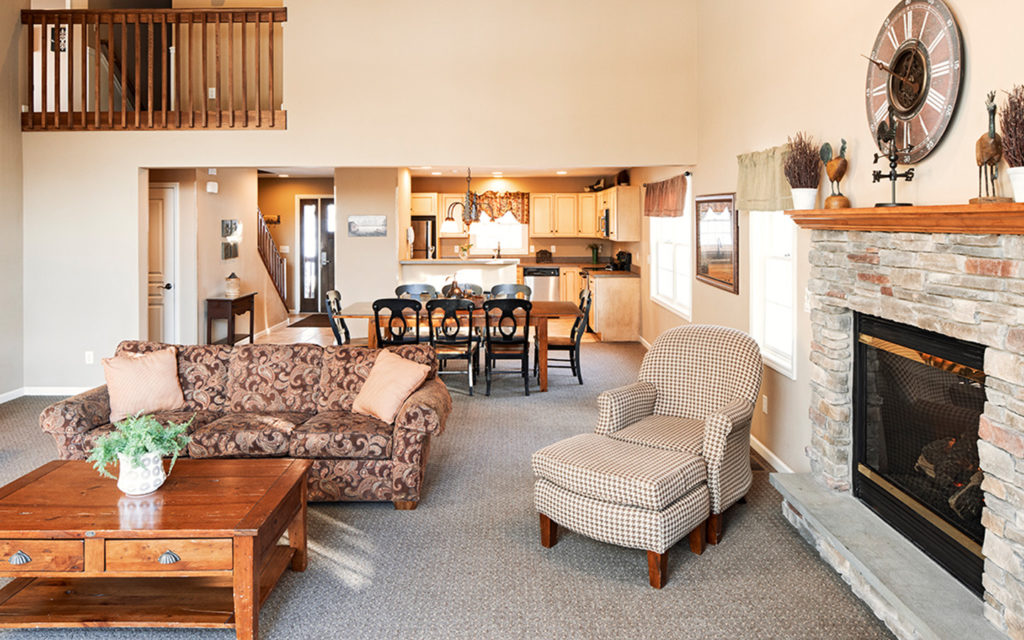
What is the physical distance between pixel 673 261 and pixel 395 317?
3.54 metres

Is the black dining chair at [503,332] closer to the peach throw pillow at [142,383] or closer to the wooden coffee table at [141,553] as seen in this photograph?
the peach throw pillow at [142,383]

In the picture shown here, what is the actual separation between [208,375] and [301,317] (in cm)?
911

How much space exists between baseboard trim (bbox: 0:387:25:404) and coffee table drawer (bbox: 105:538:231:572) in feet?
16.7

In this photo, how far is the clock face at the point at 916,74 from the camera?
2.95 m

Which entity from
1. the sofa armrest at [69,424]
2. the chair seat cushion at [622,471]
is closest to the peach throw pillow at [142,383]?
the sofa armrest at [69,424]

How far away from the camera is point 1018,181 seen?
92.4 inches

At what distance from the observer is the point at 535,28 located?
7.14 metres

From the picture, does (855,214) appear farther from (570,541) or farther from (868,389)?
(570,541)

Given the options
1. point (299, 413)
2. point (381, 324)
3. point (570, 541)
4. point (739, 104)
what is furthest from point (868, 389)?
point (381, 324)

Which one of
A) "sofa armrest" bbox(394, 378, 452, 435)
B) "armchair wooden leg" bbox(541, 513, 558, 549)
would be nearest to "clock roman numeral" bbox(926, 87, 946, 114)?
"armchair wooden leg" bbox(541, 513, 558, 549)

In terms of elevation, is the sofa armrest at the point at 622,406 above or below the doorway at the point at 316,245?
below

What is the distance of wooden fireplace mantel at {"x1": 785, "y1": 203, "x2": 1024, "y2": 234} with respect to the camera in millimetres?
2367

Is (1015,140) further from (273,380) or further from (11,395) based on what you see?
(11,395)

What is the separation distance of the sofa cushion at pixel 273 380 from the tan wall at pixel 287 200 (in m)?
9.51
